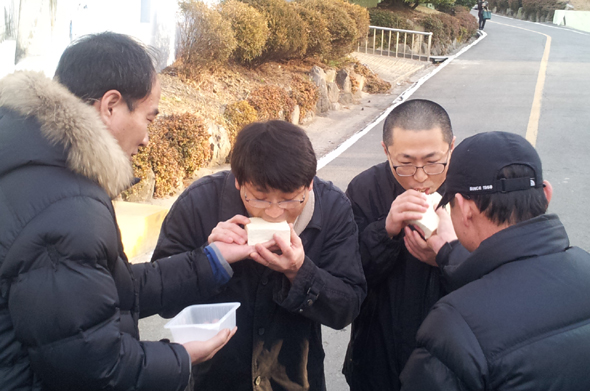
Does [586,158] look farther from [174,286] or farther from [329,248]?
[174,286]

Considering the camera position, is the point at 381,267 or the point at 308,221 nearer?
the point at 308,221

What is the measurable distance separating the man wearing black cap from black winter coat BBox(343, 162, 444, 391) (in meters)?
0.68

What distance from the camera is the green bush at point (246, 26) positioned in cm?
1102

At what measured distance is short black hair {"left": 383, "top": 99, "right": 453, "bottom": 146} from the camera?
2619 millimetres

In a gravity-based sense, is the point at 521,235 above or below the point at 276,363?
above

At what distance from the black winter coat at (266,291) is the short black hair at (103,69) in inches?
25.4

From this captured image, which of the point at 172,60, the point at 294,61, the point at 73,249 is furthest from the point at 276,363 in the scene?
the point at 294,61

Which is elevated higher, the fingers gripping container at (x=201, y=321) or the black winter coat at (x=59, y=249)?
the black winter coat at (x=59, y=249)

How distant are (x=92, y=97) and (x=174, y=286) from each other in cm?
84

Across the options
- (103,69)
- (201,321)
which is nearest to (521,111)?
(201,321)

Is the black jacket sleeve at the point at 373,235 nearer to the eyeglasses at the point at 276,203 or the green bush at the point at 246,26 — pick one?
the eyeglasses at the point at 276,203

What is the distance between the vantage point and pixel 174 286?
86.2 inches

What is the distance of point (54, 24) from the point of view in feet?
22.3

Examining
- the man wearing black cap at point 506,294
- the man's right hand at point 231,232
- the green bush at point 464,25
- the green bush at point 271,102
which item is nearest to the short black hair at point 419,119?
the man wearing black cap at point 506,294
